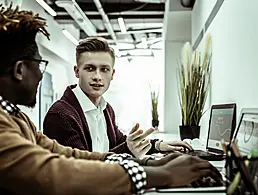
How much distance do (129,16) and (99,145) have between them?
20.4ft

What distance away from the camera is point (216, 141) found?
107 inches

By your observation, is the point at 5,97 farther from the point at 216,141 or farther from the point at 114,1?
the point at 114,1

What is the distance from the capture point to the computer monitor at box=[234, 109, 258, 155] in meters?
1.79

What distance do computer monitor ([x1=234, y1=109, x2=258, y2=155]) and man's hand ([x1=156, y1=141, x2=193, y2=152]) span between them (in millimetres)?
357

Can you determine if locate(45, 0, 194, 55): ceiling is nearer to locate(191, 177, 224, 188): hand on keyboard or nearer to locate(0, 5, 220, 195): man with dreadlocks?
locate(0, 5, 220, 195): man with dreadlocks

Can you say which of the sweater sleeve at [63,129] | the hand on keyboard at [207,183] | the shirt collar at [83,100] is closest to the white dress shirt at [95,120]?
the shirt collar at [83,100]

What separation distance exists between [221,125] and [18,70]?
5.71 ft

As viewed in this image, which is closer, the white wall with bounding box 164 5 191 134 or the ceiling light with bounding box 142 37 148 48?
the white wall with bounding box 164 5 191 134

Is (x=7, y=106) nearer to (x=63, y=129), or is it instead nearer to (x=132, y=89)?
(x=63, y=129)

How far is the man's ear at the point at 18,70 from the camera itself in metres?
1.24

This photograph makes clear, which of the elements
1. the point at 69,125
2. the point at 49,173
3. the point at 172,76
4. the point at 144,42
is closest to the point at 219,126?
the point at 69,125

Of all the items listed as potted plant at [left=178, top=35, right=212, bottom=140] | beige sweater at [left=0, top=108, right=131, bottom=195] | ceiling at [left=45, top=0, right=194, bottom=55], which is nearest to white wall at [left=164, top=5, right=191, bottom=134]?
ceiling at [left=45, top=0, right=194, bottom=55]

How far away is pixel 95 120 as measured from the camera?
2453mm

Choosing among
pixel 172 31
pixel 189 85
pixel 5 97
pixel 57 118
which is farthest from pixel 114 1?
pixel 5 97
